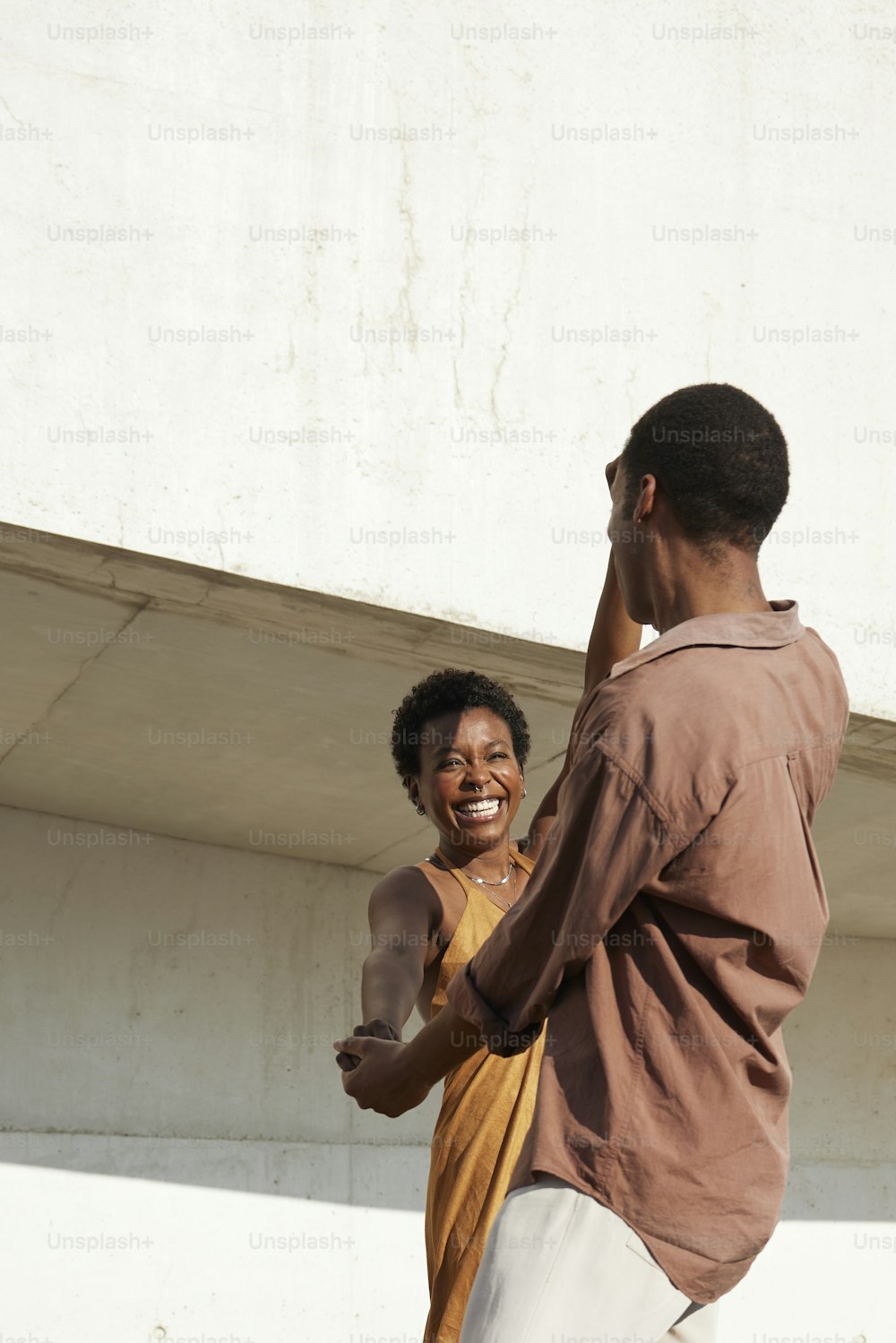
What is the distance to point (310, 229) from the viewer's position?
4.01 m

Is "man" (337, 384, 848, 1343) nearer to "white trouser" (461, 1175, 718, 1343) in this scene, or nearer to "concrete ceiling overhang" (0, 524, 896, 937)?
"white trouser" (461, 1175, 718, 1343)

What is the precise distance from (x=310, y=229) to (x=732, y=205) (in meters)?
1.44

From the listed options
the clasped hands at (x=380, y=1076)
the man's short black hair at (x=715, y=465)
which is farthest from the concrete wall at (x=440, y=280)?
the man's short black hair at (x=715, y=465)

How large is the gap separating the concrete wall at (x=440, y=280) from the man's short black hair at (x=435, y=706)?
0.82 metres

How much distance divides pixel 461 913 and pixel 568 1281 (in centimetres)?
122

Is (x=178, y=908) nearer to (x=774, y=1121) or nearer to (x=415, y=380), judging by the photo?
(x=415, y=380)

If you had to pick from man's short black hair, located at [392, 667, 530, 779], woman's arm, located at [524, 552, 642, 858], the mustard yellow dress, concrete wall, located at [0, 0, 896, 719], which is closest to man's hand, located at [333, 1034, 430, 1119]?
the mustard yellow dress

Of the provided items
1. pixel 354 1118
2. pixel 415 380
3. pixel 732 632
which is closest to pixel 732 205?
pixel 415 380

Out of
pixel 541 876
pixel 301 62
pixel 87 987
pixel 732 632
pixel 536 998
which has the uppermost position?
pixel 301 62

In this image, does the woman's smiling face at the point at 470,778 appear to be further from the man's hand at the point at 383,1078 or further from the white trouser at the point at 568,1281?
the white trouser at the point at 568,1281

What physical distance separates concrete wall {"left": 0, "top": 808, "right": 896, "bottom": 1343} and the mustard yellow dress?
12.1 ft

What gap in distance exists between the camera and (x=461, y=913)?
2758mm

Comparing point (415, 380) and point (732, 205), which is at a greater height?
point (732, 205)

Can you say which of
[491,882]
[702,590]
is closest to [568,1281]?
[702,590]
